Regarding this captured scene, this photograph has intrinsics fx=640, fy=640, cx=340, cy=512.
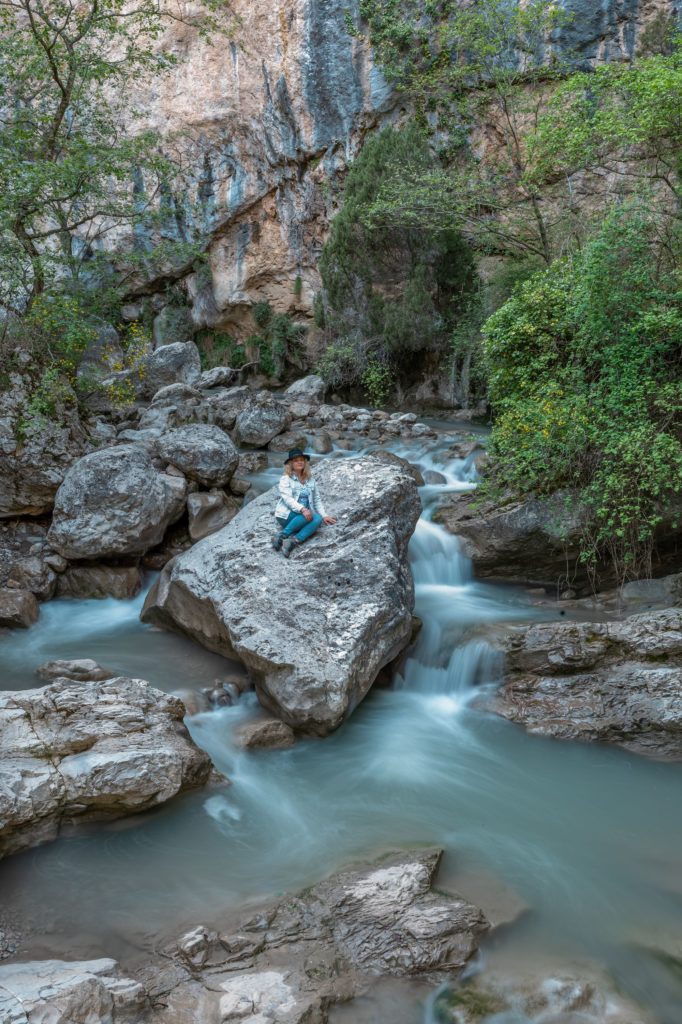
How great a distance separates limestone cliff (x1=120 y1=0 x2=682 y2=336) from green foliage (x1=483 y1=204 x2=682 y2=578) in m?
15.2

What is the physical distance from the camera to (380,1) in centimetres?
2012

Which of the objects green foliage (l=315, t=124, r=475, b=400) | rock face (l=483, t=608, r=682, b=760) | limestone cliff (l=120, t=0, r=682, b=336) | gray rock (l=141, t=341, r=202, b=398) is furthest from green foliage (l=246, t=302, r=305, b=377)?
rock face (l=483, t=608, r=682, b=760)

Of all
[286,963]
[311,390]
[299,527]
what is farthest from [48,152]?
[286,963]

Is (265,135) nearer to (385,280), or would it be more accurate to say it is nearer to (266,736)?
(385,280)

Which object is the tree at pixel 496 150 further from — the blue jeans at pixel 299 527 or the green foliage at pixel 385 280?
the blue jeans at pixel 299 527

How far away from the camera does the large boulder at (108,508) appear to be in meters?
7.86

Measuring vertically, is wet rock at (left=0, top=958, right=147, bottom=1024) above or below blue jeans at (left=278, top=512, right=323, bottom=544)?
below

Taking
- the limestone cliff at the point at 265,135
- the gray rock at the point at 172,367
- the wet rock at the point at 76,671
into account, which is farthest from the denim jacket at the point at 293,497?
the limestone cliff at the point at 265,135

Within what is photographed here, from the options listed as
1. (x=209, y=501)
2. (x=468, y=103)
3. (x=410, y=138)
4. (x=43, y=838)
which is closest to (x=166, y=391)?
(x=209, y=501)

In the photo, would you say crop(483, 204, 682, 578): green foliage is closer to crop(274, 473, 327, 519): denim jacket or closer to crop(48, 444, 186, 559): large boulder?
crop(274, 473, 327, 519): denim jacket

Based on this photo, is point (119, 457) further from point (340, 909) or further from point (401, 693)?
point (340, 909)

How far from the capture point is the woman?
6.62 meters

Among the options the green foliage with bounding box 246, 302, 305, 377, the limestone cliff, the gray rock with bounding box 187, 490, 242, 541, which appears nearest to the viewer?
the gray rock with bounding box 187, 490, 242, 541

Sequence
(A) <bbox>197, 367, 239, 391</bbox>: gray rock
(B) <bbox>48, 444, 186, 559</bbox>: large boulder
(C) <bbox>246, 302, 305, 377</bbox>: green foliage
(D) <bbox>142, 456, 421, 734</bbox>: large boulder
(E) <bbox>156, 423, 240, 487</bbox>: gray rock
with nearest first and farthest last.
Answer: (D) <bbox>142, 456, 421, 734</bbox>: large boulder, (B) <bbox>48, 444, 186, 559</bbox>: large boulder, (E) <bbox>156, 423, 240, 487</bbox>: gray rock, (A) <bbox>197, 367, 239, 391</bbox>: gray rock, (C) <bbox>246, 302, 305, 377</bbox>: green foliage
